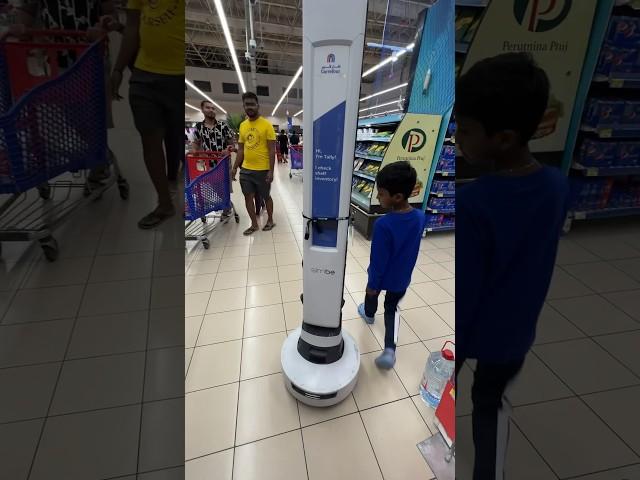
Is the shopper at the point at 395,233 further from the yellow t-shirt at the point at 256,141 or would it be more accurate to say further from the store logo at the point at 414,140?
the yellow t-shirt at the point at 256,141

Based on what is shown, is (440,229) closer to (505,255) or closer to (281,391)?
(281,391)

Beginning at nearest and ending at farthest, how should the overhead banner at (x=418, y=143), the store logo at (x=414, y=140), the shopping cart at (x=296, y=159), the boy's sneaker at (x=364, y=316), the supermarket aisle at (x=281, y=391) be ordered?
the supermarket aisle at (x=281, y=391) → the boy's sneaker at (x=364, y=316) → the overhead banner at (x=418, y=143) → the store logo at (x=414, y=140) → the shopping cart at (x=296, y=159)

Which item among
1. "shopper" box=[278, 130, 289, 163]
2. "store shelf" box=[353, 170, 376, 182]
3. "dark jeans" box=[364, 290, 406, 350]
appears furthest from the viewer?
"shopper" box=[278, 130, 289, 163]

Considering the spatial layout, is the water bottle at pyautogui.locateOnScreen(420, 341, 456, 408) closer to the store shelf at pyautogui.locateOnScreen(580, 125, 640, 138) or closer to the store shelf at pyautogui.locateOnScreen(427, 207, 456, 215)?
the store shelf at pyautogui.locateOnScreen(580, 125, 640, 138)

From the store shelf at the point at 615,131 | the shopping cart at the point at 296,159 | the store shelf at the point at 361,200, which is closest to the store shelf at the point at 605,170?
the store shelf at the point at 615,131

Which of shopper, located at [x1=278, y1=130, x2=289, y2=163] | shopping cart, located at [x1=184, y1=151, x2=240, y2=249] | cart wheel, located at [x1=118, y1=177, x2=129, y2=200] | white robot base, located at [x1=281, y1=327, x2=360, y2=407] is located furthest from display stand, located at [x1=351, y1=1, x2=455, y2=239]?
shopper, located at [x1=278, y1=130, x2=289, y2=163]

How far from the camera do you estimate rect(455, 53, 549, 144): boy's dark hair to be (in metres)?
0.15

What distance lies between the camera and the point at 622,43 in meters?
0.17

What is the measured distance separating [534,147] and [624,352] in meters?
0.22

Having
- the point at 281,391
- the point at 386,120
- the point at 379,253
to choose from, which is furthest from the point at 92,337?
the point at 386,120

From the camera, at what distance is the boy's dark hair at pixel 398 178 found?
1.41 metres

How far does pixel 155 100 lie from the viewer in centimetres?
25

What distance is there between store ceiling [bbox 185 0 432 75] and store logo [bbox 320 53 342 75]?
1651 mm

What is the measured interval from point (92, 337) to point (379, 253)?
133cm
